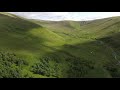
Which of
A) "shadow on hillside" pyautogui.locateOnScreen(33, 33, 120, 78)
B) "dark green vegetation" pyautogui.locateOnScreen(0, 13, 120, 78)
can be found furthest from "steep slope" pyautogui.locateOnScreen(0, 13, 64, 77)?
"shadow on hillside" pyautogui.locateOnScreen(33, 33, 120, 78)

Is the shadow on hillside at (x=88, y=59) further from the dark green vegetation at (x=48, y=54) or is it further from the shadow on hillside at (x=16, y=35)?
the shadow on hillside at (x=16, y=35)

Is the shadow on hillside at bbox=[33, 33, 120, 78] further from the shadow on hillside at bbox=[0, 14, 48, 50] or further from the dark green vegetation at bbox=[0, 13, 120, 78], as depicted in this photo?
the shadow on hillside at bbox=[0, 14, 48, 50]

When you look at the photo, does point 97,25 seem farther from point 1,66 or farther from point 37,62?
point 1,66

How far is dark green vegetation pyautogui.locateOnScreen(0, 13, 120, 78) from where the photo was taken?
36.8 metres

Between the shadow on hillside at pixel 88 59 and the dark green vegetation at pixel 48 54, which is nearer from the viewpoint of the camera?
the dark green vegetation at pixel 48 54

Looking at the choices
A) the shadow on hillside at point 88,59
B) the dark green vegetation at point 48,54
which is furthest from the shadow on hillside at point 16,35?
the shadow on hillside at point 88,59

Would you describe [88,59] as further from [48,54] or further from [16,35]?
[16,35]

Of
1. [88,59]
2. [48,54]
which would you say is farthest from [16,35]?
[88,59]

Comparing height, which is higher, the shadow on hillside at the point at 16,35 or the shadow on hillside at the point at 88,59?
the shadow on hillside at the point at 16,35

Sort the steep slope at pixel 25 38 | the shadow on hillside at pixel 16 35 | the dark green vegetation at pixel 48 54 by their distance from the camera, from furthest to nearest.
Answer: the shadow on hillside at pixel 16 35 → the steep slope at pixel 25 38 → the dark green vegetation at pixel 48 54

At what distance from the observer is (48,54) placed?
48781 mm

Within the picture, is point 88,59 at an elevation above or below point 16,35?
below

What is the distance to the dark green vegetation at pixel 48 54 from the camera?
36.8 meters

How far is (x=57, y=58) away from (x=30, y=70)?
34.4 feet
